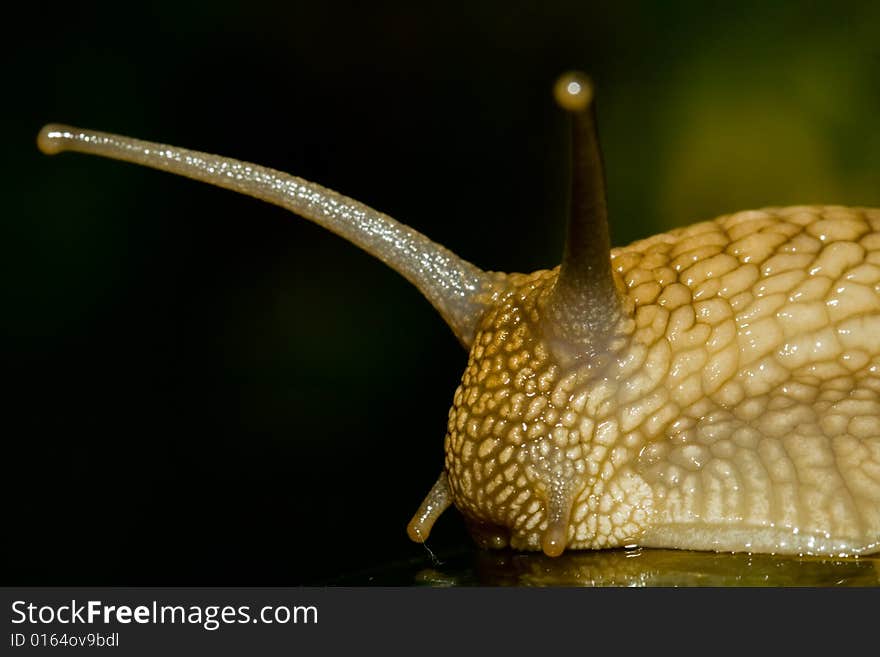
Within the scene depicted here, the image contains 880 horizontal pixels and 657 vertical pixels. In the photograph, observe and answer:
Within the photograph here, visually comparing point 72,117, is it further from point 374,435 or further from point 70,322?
point 374,435

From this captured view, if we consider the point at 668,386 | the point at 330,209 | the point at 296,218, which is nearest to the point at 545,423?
the point at 668,386

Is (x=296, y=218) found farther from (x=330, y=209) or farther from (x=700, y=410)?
(x=700, y=410)

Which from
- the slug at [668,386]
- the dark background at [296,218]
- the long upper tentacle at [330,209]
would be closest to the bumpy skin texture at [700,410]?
the slug at [668,386]

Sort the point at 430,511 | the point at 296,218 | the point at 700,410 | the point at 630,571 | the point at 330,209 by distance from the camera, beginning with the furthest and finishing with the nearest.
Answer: the point at 296,218, the point at 330,209, the point at 430,511, the point at 700,410, the point at 630,571

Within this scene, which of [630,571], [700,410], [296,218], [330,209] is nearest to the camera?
[630,571]

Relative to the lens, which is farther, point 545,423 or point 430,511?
point 430,511

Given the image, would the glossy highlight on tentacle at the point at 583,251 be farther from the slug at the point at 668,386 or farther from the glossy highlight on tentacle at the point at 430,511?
the glossy highlight on tentacle at the point at 430,511

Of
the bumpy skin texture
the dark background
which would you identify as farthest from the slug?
the dark background

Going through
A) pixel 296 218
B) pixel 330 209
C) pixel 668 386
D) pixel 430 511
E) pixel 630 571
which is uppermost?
pixel 296 218

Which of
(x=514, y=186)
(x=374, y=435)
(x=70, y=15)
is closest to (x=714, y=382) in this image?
(x=374, y=435)
